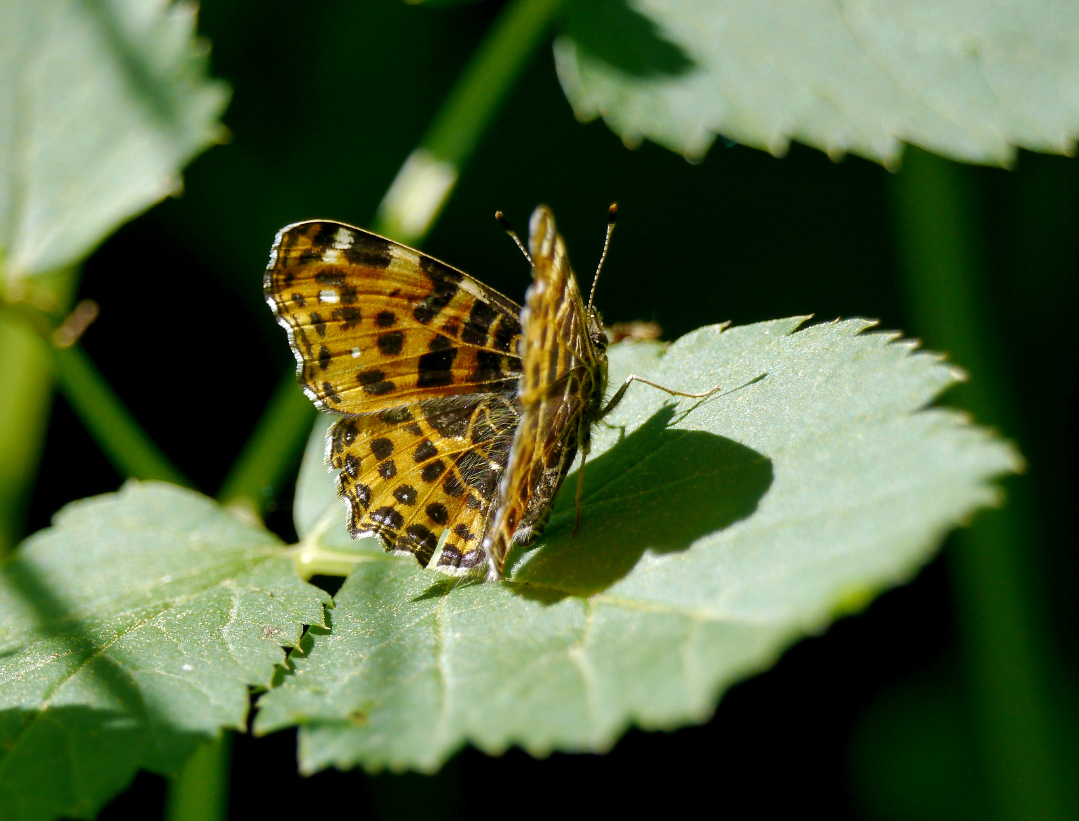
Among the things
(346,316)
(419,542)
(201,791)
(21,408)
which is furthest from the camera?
(21,408)

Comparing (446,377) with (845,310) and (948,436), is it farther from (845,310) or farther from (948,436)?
(845,310)

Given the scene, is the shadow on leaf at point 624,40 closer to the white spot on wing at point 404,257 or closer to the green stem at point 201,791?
the white spot on wing at point 404,257

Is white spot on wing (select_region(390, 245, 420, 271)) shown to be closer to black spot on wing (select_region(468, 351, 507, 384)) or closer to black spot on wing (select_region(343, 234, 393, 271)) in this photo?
black spot on wing (select_region(343, 234, 393, 271))

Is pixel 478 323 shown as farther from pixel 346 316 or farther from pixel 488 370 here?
pixel 346 316

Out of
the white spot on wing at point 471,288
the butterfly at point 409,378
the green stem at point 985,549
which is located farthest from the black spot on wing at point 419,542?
the green stem at point 985,549

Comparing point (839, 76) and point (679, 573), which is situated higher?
point (839, 76)

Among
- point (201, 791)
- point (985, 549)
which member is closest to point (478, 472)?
point (201, 791)

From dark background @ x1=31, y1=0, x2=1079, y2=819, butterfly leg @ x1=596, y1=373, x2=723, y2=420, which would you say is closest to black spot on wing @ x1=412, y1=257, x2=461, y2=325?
butterfly leg @ x1=596, y1=373, x2=723, y2=420
